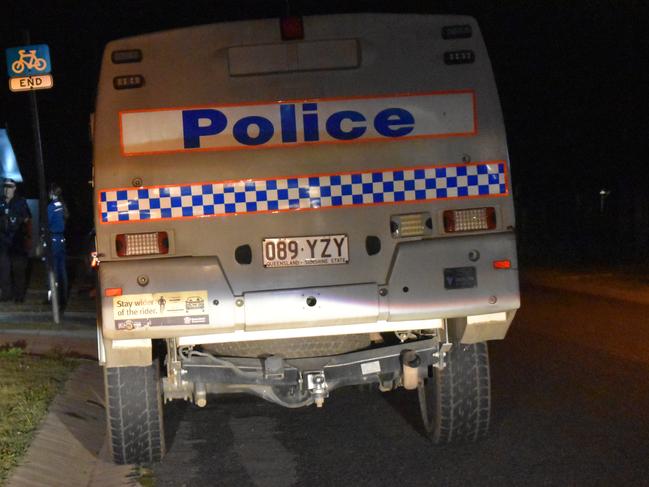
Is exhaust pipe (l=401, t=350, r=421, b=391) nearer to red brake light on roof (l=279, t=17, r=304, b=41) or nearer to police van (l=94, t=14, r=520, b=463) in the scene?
police van (l=94, t=14, r=520, b=463)

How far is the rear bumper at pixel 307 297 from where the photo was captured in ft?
17.4

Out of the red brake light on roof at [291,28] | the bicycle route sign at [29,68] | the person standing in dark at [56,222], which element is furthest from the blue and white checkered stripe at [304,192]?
the person standing in dark at [56,222]

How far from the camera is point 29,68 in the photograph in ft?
36.1

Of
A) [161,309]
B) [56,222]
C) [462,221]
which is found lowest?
[161,309]

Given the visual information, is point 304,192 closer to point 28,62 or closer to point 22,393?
point 22,393

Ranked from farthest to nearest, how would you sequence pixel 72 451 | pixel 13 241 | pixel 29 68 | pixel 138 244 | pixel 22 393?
pixel 13 241
pixel 29 68
pixel 22 393
pixel 72 451
pixel 138 244

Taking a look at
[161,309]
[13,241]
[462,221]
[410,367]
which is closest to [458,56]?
[462,221]

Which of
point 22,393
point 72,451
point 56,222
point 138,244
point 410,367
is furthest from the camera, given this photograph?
point 56,222

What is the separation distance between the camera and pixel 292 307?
5.39m

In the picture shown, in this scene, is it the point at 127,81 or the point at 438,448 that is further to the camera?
the point at 438,448

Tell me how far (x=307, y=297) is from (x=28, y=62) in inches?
277

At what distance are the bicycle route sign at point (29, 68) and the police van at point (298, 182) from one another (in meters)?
6.09

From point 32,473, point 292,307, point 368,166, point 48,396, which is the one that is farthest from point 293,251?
point 48,396

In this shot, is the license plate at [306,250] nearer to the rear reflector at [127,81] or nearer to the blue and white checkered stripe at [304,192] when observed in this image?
the blue and white checkered stripe at [304,192]
